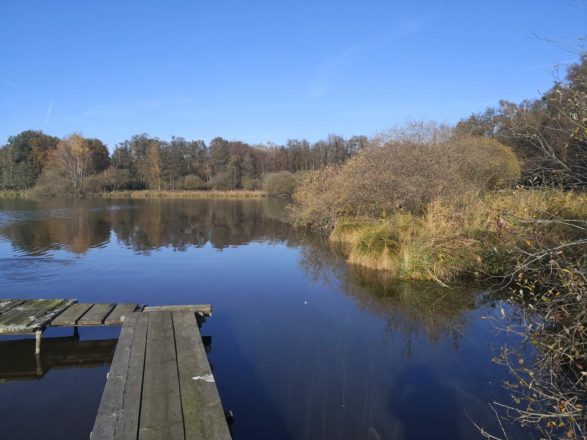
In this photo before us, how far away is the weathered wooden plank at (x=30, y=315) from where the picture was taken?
21.5 ft

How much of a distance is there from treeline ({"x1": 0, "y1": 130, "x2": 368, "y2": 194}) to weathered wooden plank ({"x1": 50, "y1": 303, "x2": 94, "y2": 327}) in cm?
5240

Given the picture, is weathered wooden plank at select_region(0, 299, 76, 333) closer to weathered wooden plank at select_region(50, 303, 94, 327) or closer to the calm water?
weathered wooden plank at select_region(50, 303, 94, 327)

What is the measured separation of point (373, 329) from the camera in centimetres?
798

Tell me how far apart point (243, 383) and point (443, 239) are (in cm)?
750

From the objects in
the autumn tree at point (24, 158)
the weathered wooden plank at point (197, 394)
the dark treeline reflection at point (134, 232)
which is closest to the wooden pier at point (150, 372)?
the weathered wooden plank at point (197, 394)

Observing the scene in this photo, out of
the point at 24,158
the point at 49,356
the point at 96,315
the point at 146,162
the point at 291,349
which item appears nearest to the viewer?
the point at 49,356

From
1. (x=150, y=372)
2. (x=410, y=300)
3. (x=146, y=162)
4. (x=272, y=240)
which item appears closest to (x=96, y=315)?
(x=150, y=372)

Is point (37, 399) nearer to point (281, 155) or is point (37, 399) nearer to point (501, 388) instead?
point (501, 388)

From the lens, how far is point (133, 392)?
165 inches

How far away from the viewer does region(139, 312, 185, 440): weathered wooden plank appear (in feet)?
11.8

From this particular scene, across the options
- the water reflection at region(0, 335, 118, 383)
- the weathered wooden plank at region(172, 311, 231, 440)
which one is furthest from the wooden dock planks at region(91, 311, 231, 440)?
the water reflection at region(0, 335, 118, 383)

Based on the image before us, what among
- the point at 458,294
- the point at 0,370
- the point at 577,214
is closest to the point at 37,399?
the point at 0,370

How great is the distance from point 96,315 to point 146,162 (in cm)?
6816

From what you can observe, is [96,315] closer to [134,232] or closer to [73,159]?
[134,232]
